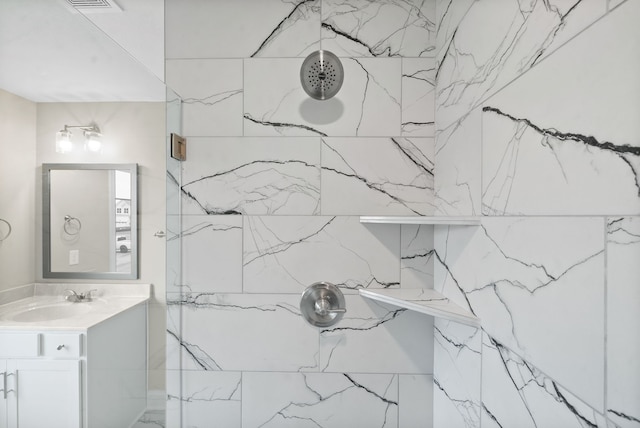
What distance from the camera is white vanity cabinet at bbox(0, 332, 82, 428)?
30.1 inches

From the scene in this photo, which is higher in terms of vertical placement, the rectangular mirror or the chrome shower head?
the chrome shower head

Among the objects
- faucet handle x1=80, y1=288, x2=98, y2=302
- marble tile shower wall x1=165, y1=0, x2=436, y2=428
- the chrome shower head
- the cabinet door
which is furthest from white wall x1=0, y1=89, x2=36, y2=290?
the chrome shower head

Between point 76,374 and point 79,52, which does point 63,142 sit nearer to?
point 79,52

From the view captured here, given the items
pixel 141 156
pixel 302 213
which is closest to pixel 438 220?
pixel 302 213

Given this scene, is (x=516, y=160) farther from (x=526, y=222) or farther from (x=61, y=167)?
(x=61, y=167)

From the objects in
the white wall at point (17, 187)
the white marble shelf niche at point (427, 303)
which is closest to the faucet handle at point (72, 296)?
the white wall at point (17, 187)

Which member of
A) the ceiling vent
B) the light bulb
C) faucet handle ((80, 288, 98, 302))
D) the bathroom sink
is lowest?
the bathroom sink

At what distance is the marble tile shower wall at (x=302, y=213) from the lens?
103 cm

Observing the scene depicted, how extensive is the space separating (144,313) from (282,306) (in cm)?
52

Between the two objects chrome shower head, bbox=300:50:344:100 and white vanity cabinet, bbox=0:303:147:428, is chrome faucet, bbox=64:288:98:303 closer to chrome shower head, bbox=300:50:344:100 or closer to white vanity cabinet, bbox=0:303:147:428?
white vanity cabinet, bbox=0:303:147:428

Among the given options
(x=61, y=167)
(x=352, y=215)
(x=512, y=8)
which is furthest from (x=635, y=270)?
(x=61, y=167)

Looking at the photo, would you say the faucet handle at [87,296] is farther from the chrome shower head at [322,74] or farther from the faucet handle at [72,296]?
the chrome shower head at [322,74]

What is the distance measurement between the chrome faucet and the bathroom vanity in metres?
0.01

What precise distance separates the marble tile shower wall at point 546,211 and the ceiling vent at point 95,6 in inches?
51.0
